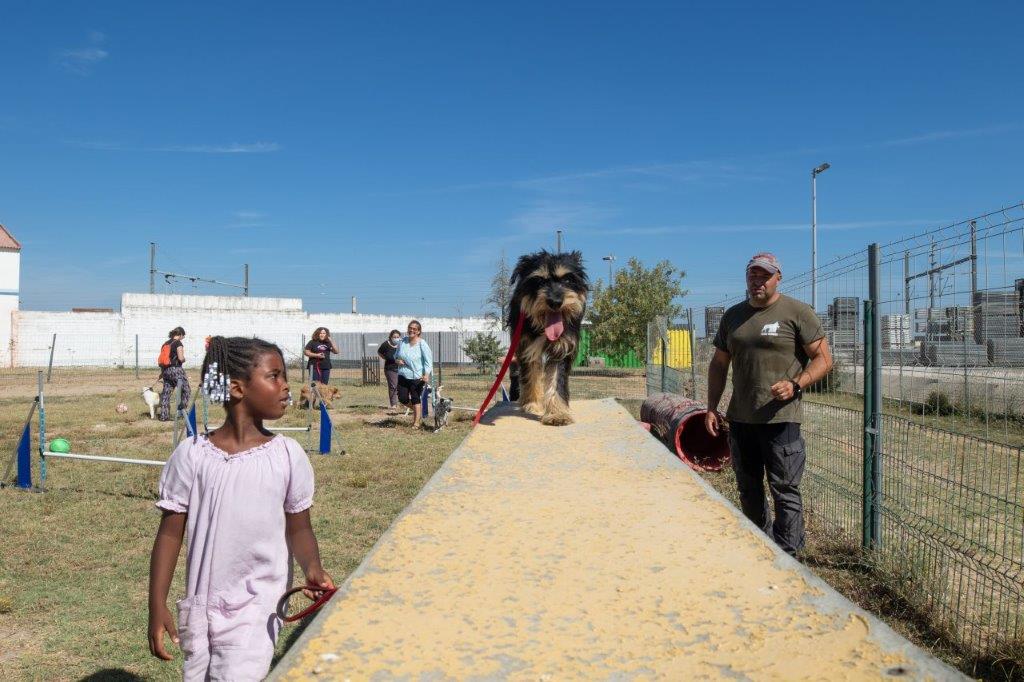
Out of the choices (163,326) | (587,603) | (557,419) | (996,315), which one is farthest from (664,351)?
(163,326)

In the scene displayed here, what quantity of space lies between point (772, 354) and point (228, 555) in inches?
136

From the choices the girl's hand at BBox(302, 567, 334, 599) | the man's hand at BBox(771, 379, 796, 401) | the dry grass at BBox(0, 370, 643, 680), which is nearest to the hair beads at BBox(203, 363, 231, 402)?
the girl's hand at BBox(302, 567, 334, 599)

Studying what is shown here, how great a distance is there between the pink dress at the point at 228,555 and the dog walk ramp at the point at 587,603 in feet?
0.84

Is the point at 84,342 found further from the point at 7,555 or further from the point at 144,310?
the point at 7,555

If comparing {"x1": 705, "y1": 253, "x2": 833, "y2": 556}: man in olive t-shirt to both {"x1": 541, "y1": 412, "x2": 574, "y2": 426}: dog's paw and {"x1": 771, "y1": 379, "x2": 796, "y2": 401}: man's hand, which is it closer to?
{"x1": 771, "y1": 379, "x2": 796, "y2": 401}: man's hand

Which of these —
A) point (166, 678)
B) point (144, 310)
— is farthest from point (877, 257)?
point (144, 310)

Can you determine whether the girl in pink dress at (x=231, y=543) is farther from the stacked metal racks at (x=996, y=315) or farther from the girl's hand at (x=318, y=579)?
the stacked metal racks at (x=996, y=315)

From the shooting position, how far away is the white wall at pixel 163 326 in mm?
36531

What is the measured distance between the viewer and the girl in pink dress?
2385 millimetres

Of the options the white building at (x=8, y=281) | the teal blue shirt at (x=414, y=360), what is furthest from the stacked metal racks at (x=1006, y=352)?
the white building at (x=8, y=281)

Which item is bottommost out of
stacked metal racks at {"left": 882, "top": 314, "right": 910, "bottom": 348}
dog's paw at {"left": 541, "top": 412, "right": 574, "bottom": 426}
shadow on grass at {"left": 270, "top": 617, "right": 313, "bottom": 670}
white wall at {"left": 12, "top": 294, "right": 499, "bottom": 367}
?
shadow on grass at {"left": 270, "top": 617, "right": 313, "bottom": 670}

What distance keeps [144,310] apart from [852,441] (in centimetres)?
4285

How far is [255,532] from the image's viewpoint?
244 cm

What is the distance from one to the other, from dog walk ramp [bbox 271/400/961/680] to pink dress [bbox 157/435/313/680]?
0.84 ft
